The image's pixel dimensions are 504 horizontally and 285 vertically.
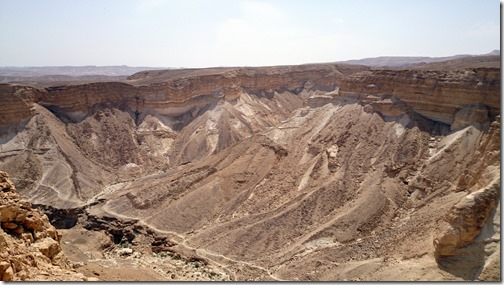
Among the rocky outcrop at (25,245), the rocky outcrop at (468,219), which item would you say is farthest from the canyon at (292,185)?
the rocky outcrop at (25,245)

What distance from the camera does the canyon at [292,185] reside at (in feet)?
62.5

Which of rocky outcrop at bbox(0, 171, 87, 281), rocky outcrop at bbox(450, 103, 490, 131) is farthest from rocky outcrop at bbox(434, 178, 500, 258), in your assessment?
rocky outcrop at bbox(0, 171, 87, 281)

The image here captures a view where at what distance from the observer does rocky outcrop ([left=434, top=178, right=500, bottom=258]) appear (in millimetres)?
16141

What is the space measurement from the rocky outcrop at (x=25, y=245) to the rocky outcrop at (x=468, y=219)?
13.1m

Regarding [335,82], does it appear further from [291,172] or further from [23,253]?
[23,253]

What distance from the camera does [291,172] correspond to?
30953 mm

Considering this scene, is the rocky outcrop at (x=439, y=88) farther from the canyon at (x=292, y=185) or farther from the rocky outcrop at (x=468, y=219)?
the rocky outcrop at (x=468, y=219)

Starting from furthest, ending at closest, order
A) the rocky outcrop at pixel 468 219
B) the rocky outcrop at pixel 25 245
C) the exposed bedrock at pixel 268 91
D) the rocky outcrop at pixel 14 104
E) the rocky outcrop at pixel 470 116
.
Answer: the rocky outcrop at pixel 14 104, the exposed bedrock at pixel 268 91, the rocky outcrop at pixel 470 116, the rocky outcrop at pixel 468 219, the rocky outcrop at pixel 25 245

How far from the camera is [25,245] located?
40.1 feet

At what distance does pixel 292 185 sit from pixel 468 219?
570 inches

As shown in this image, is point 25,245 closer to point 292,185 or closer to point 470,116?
point 292,185

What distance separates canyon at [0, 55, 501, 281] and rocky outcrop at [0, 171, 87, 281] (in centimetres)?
57

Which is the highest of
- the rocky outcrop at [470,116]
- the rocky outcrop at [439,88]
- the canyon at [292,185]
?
the rocky outcrop at [439,88]

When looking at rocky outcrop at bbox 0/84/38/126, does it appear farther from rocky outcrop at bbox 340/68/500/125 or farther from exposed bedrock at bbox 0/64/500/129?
rocky outcrop at bbox 340/68/500/125
